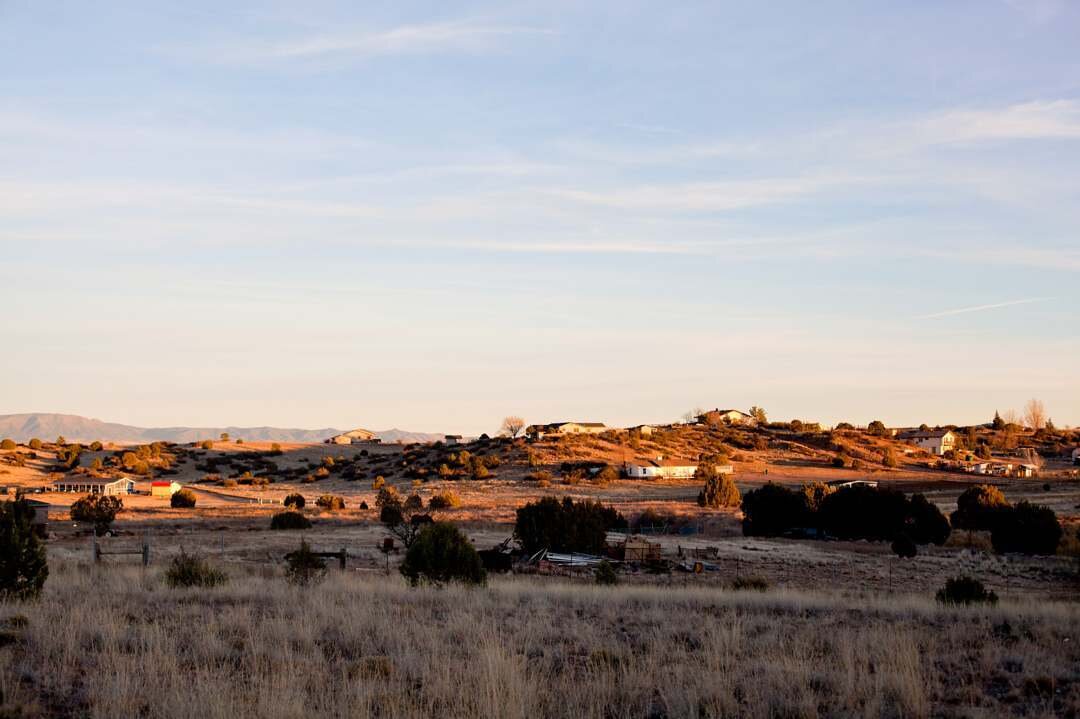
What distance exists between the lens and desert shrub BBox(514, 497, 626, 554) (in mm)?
41281

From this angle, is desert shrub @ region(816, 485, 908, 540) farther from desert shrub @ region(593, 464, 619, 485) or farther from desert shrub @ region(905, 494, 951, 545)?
desert shrub @ region(593, 464, 619, 485)

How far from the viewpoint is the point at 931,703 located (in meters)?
10.2

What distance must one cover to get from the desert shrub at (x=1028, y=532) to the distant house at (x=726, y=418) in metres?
96.7

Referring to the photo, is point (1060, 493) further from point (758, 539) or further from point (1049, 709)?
point (1049, 709)

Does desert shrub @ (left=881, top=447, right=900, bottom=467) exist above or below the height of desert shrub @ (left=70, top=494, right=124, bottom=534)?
above

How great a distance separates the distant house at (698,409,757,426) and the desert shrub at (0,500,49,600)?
→ 131814mm

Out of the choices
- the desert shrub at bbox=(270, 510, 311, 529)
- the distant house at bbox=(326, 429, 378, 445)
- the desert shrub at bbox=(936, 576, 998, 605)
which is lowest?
the desert shrub at bbox=(270, 510, 311, 529)

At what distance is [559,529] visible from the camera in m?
41.5

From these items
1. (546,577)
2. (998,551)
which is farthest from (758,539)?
(546,577)

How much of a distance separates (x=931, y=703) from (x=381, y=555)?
2957 centimetres

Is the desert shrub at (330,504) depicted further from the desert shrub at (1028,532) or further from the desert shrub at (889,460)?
the desert shrub at (889,460)

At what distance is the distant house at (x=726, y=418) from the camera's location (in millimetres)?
146500

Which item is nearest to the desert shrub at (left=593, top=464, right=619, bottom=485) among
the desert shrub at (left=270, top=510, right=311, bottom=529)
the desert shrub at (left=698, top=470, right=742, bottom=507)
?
the desert shrub at (left=698, top=470, right=742, bottom=507)

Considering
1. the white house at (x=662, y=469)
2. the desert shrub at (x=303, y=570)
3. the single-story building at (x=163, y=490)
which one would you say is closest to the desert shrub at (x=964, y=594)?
the desert shrub at (x=303, y=570)
